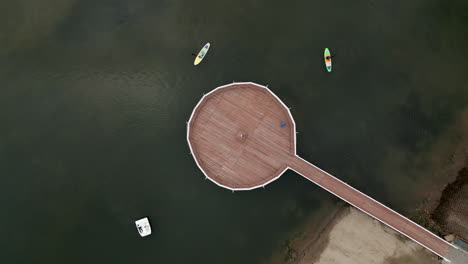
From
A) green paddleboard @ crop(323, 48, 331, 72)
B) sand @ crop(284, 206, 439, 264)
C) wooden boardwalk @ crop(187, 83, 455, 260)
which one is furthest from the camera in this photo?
green paddleboard @ crop(323, 48, 331, 72)

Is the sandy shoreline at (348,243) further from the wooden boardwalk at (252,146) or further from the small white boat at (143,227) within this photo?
the small white boat at (143,227)

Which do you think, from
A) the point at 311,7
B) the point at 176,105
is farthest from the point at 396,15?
the point at 176,105

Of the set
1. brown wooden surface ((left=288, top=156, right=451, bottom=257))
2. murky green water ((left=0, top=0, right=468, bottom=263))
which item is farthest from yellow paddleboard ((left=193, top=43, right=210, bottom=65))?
brown wooden surface ((left=288, top=156, right=451, bottom=257))

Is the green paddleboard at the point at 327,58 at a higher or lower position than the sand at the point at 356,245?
higher

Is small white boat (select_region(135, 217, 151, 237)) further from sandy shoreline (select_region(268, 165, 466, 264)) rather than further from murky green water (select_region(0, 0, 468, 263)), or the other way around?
sandy shoreline (select_region(268, 165, 466, 264))

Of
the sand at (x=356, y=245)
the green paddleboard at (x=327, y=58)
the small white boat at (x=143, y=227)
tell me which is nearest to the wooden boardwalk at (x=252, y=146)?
the sand at (x=356, y=245)

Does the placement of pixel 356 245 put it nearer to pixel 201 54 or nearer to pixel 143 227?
pixel 143 227

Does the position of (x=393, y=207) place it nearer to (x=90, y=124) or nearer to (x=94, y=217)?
(x=94, y=217)
